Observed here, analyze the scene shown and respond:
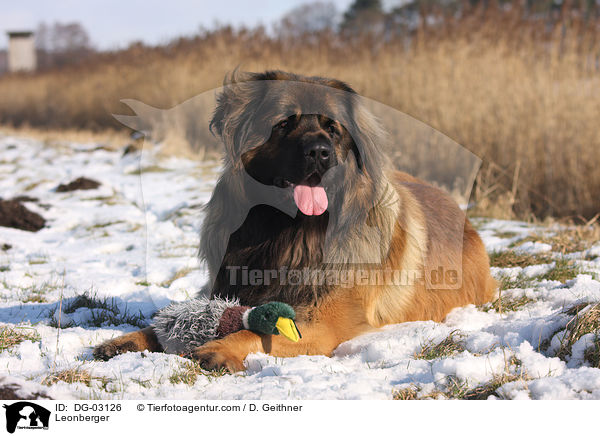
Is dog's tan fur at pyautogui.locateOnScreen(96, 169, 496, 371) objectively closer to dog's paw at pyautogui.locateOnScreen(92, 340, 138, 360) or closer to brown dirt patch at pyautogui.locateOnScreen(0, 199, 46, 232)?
dog's paw at pyautogui.locateOnScreen(92, 340, 138, 360)

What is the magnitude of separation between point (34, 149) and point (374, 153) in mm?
11135

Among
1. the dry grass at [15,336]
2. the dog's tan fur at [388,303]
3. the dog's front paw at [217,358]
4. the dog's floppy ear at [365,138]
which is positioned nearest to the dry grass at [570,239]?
the dog's tan fur at [388,303]

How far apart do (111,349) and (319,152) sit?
4.87ft

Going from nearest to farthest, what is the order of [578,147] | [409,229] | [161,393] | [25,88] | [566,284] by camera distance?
[161,393], [409,229], [566,284], [578,147], [25,88]

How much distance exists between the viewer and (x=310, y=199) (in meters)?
3.04

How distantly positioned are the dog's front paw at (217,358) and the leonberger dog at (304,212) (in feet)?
1.32

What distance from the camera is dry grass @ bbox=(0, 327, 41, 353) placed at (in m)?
2.90

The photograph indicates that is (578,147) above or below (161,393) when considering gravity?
above

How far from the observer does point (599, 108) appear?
22.9 feet
